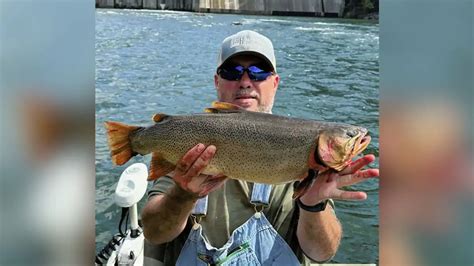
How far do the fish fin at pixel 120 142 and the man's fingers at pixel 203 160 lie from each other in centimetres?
20

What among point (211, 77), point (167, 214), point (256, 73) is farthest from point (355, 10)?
point (167, 214)

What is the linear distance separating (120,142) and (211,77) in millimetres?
11048

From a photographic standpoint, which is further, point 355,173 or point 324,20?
→ point 324,20

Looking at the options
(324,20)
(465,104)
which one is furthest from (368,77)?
(465,104)

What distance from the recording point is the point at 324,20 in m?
22.2

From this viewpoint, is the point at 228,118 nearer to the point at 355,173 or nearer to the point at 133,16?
the point at 355,173

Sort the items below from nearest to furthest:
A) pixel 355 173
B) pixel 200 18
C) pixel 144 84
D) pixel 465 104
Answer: pixel 465 104 → pixel 355 173 → pixel 144 84 → pixel 200 18

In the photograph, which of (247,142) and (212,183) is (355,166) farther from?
(212,183)

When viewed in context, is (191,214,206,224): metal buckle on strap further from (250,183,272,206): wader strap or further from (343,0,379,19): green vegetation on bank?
(343,0,379,19): green vegetation on bank

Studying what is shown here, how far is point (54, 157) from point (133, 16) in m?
22.4

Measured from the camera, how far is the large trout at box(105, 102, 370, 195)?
1208mm

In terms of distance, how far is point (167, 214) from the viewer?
59.2 inches

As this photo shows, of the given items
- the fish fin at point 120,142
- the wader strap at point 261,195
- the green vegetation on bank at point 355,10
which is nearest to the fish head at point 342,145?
the wader strap at point 261,195

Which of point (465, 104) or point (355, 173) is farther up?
point (465, 104)
